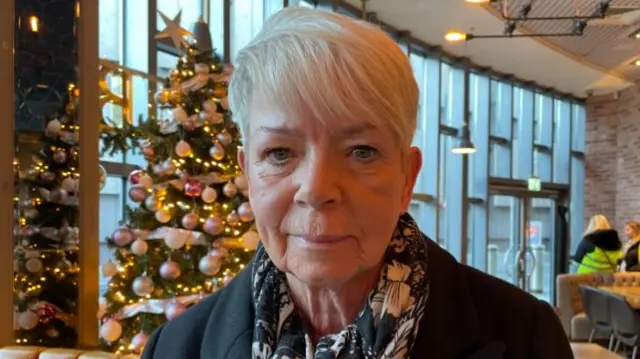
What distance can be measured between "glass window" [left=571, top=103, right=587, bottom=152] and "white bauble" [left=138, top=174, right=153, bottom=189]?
11341mm

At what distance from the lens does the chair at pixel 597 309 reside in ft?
21.2

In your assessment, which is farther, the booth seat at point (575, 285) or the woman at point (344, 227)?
the booth seat at point (575, 285)

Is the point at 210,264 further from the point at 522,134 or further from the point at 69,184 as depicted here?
the point at 522,134

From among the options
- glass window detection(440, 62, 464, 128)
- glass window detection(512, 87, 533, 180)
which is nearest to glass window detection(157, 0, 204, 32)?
glass window detection(440, 62, 464, 128)

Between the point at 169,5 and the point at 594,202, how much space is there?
10.3 metres

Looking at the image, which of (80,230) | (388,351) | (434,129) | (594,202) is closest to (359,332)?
(388,351)

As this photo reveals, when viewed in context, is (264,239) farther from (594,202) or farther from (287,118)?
(594,202)

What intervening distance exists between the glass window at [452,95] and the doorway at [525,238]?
5.65ft

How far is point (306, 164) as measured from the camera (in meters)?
0.84

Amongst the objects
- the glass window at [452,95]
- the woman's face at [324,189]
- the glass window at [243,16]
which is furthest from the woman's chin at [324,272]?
the glass window at [452,95]

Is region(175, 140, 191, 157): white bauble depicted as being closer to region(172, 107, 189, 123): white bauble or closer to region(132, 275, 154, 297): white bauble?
region(172, 107, 189, 123): white bauble

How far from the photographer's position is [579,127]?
1322 centimetres

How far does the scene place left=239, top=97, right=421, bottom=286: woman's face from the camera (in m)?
0.83

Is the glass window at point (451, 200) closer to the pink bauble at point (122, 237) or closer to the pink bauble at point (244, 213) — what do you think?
the pink bauble at point (244, 213)
